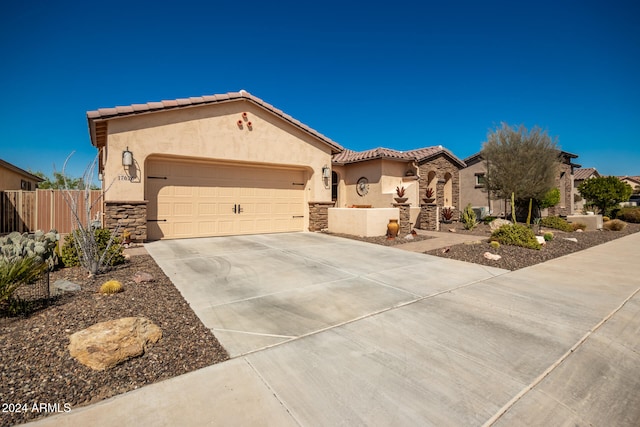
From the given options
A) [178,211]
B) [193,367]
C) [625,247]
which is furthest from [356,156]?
[193,367]

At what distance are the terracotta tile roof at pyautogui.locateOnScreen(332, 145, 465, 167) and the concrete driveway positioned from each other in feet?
25.3

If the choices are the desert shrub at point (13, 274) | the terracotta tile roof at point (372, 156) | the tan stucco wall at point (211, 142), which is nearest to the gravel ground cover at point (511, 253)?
the tan stucco wall at point (211, 142)

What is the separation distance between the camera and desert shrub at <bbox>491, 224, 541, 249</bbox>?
8.71m

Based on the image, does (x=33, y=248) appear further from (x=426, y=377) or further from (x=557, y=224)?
(x=557, y=224)

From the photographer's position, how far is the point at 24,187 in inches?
753

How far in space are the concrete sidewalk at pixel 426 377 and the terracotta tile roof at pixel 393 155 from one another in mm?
11967

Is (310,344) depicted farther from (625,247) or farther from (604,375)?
(625,247)

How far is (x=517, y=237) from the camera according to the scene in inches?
352

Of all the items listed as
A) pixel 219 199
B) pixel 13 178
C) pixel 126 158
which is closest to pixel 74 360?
pixel 126 158

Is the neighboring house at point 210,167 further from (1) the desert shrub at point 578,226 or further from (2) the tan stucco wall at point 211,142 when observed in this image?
(1) the desert shrub at point 578,226

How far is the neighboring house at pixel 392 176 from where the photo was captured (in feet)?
50.2

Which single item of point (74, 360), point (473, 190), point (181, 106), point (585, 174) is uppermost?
point (585, 174)

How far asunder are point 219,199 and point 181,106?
3.27 m

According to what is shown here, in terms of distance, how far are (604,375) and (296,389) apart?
275 cm
